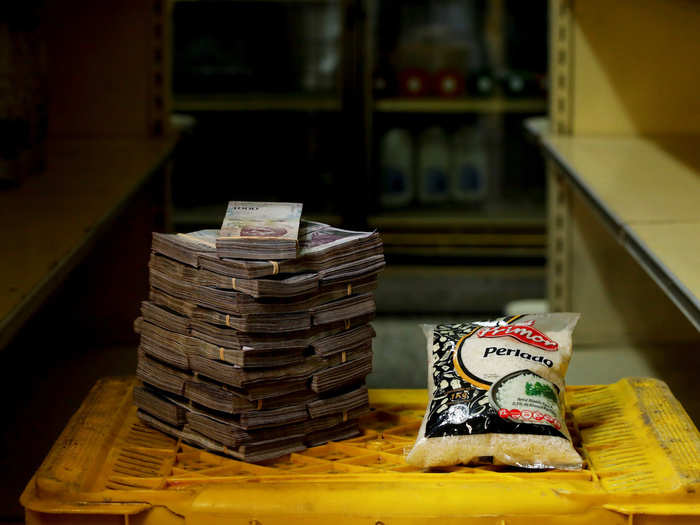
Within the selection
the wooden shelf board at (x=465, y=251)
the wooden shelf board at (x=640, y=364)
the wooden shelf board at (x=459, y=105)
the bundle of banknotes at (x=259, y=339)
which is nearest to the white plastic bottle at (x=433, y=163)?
the wooden shelf board at (x=459, y=105)

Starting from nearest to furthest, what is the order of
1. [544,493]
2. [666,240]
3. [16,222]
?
[544,493], [666,240], [16,222]

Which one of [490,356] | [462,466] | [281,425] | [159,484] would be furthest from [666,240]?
[159,484]

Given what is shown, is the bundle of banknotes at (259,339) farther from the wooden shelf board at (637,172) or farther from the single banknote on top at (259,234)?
the wooden shelf board at (637,172)

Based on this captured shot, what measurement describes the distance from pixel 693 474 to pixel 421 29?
11.9ft

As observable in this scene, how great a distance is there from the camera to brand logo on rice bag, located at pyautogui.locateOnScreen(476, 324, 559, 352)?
5.06 feet

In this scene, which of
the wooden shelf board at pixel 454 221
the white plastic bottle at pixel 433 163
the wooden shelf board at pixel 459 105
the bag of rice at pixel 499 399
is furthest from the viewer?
the white plastic bottle at pixel 433 163

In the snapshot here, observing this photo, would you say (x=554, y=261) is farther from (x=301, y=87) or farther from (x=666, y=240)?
(x=301, y=87)

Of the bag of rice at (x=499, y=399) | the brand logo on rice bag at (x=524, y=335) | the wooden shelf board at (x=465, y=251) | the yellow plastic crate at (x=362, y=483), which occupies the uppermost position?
the brand logo on rice bag at (x=524, y=335)

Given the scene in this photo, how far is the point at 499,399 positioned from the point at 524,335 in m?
0.15

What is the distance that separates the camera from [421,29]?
470 centimetres

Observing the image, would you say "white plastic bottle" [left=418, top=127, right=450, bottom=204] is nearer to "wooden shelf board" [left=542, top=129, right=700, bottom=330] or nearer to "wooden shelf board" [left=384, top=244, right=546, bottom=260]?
"wooden shelf board" [left=384, top=244, right=546, bottom=260]

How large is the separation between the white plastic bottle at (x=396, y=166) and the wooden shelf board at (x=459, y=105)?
0.14 metres

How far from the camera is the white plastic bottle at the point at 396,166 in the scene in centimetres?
465

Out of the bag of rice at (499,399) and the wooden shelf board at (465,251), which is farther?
the wooden shelf board at (465,251)
